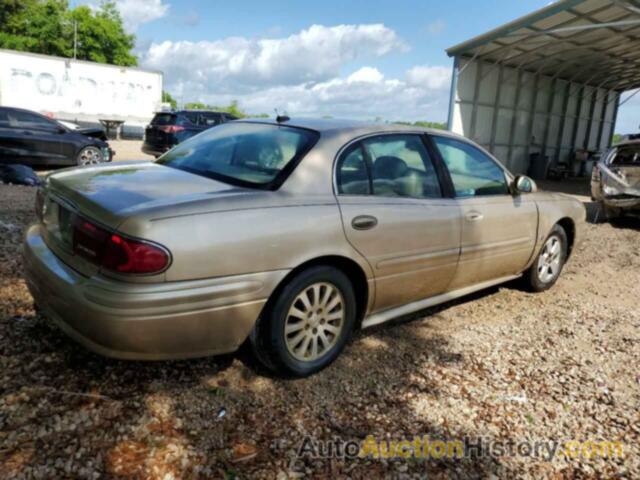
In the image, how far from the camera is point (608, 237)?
779cm

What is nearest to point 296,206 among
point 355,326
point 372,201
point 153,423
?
A: point 372,201

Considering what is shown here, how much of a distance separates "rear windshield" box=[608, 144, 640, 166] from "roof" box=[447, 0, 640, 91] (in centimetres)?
371

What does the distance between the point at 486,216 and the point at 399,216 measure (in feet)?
3.29

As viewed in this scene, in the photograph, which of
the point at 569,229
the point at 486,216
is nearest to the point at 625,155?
the point at 569,229

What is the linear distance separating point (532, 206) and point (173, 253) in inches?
129

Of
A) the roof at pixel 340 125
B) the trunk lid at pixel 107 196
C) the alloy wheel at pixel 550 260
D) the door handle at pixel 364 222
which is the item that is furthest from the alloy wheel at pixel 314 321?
the alloy wheel at pixel 550 260

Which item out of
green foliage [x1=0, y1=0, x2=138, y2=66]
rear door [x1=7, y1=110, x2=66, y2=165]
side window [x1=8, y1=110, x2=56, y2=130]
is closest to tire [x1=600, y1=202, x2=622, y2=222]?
rear door [x1=7, y1=110, x2=66, y2=165]

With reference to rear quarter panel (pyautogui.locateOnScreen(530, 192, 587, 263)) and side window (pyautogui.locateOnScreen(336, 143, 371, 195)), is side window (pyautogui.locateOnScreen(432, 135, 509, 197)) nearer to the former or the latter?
rear quarter panel (pyautogui.locateOnScreen(530, 192, 587, 263))

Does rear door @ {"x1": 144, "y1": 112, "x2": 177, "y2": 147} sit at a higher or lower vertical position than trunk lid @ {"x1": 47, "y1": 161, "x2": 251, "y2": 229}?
higher

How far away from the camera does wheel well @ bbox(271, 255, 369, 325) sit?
109 inches

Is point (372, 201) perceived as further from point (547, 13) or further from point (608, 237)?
point (547, 13)

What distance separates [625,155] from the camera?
8.81 m

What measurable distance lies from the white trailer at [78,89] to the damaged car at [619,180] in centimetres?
2004

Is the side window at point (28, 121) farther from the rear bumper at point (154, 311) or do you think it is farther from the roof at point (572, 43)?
the roof at point (572, 43)
